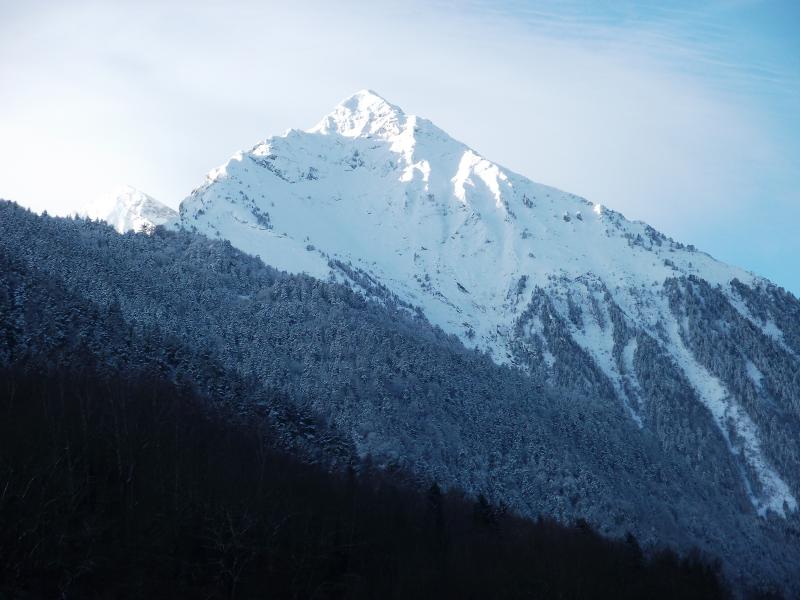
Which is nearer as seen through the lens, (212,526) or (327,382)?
(212,526)

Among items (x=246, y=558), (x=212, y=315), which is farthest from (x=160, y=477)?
(x=212, y=315)

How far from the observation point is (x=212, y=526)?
54375mm

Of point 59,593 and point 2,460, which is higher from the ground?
point 2,460

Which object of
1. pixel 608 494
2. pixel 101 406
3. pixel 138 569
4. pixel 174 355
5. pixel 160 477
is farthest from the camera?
pixel 608 494

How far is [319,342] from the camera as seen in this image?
18675 centimetres

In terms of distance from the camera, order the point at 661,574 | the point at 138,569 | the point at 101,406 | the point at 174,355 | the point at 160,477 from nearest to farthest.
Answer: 1. the point at 138,569
2. the point at 160,477
3. the point at 101,406
4. the point at 661,574
5. the point at 174,355

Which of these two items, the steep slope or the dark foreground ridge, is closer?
the dark foreground ridge

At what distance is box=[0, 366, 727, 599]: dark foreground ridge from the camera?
4650cm

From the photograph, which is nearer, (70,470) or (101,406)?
(70,470)

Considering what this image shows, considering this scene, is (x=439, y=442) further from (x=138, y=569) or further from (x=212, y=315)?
(x=138, y=569)

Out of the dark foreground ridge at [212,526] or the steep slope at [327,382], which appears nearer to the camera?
the dark foreground ridge at [212,526]

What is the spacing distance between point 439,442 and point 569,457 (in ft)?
122

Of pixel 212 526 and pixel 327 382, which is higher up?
pixel 212 526

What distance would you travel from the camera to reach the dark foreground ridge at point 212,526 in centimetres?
4650
